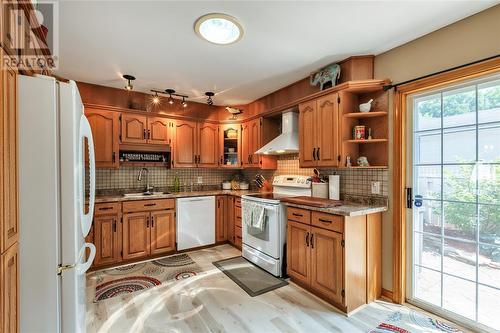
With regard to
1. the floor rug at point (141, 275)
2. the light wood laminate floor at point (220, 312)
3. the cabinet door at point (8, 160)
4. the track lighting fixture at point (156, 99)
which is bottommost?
the floor rug at point (141, 275)

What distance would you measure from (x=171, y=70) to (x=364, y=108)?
2.22 meters

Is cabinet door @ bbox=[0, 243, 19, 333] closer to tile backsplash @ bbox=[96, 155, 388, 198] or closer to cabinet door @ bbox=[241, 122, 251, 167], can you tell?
tile backsplash @ bbox=[96, 155, 388, 198]

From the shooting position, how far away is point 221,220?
13.2 feet

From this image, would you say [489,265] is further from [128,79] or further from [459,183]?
[128,79]

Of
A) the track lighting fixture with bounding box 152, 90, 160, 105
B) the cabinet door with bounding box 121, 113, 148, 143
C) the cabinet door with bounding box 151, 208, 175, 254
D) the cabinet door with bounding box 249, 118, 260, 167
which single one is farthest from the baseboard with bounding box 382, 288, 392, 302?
the track lighting fixture with bounding box 152, 90, 160, 105

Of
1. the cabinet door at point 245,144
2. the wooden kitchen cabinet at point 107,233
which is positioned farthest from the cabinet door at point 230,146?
the wooden kitchen cabinet at point 107,233

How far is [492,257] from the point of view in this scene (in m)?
1.82

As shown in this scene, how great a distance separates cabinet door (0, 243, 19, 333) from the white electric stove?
7.40ft

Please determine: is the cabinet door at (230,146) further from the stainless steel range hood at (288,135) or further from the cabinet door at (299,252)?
the cabinet door at (299,252)

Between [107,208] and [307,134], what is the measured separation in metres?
2.75

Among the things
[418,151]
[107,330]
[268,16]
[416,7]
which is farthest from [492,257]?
[107,330]

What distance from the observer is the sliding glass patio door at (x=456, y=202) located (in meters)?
1.83

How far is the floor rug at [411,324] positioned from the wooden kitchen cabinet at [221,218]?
2573 millimetres

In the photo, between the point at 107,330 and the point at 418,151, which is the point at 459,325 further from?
Answer: the point at 107,330
